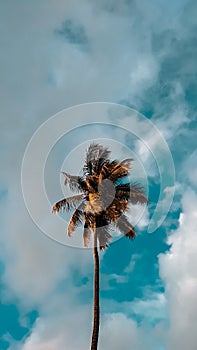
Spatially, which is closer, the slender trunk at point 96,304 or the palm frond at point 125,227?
the slender trunk at point 96,304

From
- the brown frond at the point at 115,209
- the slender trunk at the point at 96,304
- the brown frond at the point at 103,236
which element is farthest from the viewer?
the brown frond at the point at 115,209

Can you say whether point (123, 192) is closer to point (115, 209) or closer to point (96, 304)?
point (115, 209)

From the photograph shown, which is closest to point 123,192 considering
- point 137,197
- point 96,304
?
point 137,197

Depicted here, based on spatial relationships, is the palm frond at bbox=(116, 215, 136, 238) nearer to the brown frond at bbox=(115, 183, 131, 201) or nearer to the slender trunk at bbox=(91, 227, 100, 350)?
the brown frond at bbox=(115, 183, 131, 201)

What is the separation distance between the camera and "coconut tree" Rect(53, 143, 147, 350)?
33.6 m

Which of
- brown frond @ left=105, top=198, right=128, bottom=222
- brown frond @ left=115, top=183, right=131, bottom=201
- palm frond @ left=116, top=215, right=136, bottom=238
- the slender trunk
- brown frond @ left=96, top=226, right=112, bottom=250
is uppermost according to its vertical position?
brown frond @ left=115, top=183, right=131, bottom=201

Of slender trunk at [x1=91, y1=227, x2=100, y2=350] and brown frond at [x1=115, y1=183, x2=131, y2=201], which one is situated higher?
brown frond at [x1=115, y1=183, x2=131, y2=201]

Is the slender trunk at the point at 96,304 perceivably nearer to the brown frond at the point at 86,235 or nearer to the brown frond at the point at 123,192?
the brown frond at the point at 86,235

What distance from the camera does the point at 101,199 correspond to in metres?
33.8

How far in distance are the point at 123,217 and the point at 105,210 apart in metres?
1.57

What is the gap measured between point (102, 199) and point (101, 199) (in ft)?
0.32

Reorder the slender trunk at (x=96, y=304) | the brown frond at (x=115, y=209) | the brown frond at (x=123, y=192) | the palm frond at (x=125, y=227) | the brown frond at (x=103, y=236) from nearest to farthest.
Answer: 1. the slender trunk at (x=96, y=304)
2. the brown frond at (x=103, y=236)
3. the brown frond at (x=115, y=209)
4. the palm frond at (x=125, y=227)
5. the brown frond at (x=123, y=192)

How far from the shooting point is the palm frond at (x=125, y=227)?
112ft

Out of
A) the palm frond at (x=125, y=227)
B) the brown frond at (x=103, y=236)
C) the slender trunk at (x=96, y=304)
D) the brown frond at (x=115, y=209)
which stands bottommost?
the slender trunk at (x=96, y=304)
